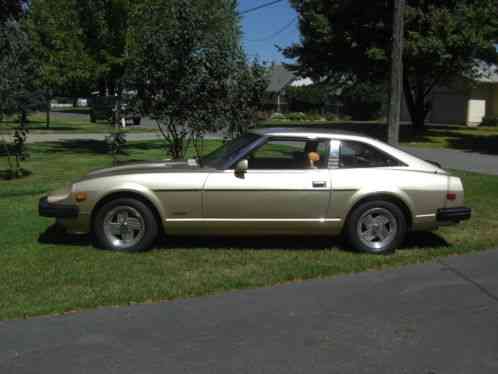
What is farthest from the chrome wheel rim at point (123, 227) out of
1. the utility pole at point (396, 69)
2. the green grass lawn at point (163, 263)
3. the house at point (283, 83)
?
the house at point (283, 83)

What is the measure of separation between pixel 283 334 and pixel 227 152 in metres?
3.07

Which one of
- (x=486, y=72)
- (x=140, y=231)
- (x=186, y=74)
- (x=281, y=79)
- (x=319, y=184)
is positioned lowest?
(x=140, y=231)

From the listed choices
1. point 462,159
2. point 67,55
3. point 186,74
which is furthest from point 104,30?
point 462,159

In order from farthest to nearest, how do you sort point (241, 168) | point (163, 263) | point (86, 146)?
1. point (86, 146)
2. point (241, 168)
3. point (163, 263)

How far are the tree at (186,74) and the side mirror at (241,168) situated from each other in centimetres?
418

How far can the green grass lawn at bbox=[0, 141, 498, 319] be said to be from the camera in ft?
17.8

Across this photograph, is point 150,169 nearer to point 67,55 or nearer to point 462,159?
point 67,55

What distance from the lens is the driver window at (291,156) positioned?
693 centimetres

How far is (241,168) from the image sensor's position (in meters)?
6.68

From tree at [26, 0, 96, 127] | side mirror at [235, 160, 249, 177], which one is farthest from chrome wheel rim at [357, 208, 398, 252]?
tree at [26, 0, 96, 127]

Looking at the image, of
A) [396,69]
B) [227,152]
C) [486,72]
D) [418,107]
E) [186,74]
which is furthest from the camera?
[486,72]

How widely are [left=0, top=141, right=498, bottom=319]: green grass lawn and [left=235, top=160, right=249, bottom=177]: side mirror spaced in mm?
907

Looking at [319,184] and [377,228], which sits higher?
[319,184]

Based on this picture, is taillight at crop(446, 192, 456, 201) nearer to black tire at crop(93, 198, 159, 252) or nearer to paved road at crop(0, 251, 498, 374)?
paved road at crop(0, 251, 498, 374)
